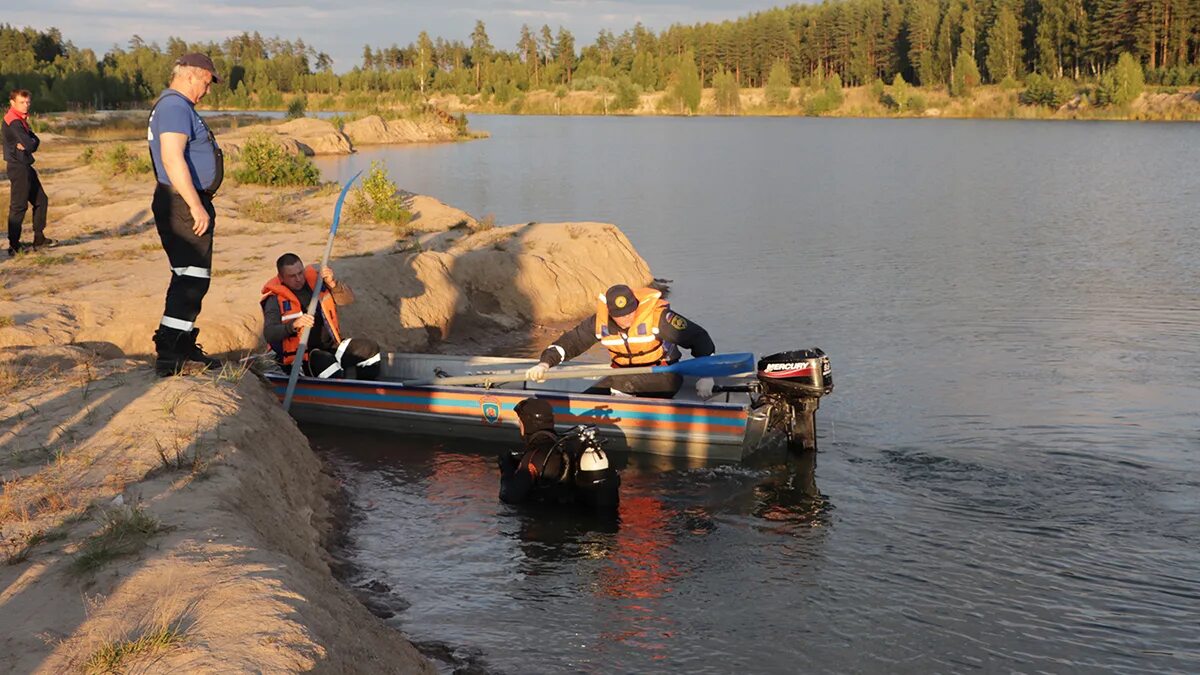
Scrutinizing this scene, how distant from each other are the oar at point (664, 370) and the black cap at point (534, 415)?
180 cm

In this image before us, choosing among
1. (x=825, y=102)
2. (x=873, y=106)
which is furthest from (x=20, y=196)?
(x=825, y=102)

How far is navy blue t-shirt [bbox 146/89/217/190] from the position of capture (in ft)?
28.6

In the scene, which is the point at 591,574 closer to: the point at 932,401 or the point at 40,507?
the point at 40,507

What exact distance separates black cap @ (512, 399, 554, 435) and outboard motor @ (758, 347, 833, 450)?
2.30 metres

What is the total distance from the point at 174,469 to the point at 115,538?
4.58 feet

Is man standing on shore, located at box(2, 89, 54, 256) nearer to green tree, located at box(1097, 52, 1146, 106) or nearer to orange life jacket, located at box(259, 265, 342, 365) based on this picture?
orange life jacket, located at box(259, 265, 342, 365)

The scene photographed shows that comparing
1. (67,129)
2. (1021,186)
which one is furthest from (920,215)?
(67,129)

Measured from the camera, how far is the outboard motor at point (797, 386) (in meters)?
11.1

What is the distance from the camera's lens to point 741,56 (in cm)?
13512

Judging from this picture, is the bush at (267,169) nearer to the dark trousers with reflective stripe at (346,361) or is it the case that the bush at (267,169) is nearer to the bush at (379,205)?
the bush at (379,205)

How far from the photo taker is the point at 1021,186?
36.9 meters

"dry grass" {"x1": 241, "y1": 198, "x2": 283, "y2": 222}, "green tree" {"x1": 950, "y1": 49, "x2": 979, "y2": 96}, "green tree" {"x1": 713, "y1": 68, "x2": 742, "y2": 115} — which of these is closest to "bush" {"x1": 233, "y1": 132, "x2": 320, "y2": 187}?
"dry grass" {"x1": 241, "y1": 198, "x2": 283, "y2": 222}

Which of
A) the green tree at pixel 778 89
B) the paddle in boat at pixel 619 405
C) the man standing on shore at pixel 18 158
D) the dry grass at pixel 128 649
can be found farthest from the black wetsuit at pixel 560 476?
the green tree at pixel 778 89

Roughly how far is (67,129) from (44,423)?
47.9m
